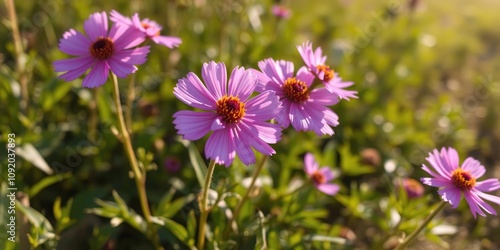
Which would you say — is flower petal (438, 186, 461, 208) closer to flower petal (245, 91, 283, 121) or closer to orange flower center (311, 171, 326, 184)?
flower petal (245, 91, 283, 121)

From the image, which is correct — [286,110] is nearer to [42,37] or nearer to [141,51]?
[141,51]

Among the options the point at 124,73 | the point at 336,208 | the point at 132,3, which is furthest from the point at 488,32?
the point at 124,73

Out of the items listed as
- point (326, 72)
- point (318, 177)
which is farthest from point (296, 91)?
point (318, 177)

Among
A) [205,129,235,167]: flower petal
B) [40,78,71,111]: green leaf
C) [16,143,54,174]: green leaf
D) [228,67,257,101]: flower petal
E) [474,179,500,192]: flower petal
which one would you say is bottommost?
[205,129,235,167]: flower petal

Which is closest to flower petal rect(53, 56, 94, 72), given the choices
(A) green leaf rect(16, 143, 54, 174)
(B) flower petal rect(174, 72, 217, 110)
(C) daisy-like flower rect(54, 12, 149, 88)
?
(C) daisy-like flower rect(54, 12, 149, 88)

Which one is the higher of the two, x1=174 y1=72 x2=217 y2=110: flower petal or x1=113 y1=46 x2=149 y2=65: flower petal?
x1=113 y1=46 x2=149 y2=65: flower petal
